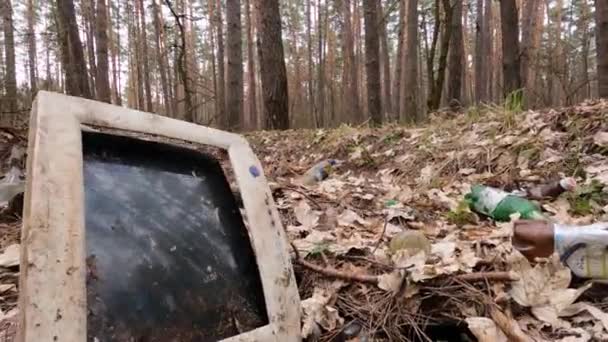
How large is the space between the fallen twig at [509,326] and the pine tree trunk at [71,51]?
180 inches

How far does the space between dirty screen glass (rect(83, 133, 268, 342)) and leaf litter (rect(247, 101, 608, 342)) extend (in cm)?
26

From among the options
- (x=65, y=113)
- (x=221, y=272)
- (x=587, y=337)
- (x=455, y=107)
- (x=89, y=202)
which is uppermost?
(x=455, y=107)

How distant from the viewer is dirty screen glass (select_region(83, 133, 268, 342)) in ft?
A: 2.56

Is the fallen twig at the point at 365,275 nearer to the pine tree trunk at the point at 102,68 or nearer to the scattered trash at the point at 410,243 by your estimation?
the scattered trash at the point at 410,243

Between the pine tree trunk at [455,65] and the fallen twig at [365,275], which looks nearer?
the fallen twig at [365,275]

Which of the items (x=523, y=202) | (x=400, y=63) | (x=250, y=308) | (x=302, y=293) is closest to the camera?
(x=250, y=308)

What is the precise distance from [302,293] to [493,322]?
1.59 feet

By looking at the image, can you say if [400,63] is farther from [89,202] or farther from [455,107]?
[89,202]

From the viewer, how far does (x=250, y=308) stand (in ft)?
3.15

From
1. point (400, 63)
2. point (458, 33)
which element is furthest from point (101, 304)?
point (400, 63)

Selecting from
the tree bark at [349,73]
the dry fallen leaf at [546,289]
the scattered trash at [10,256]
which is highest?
the tree bark at [349,73]

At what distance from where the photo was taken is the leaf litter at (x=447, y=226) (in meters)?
1.07

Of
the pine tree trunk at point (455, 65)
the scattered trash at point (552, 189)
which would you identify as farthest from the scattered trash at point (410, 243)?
the pine tree trunk at point (455, 65)

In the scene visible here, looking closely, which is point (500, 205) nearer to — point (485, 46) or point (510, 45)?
point (510, 45)
